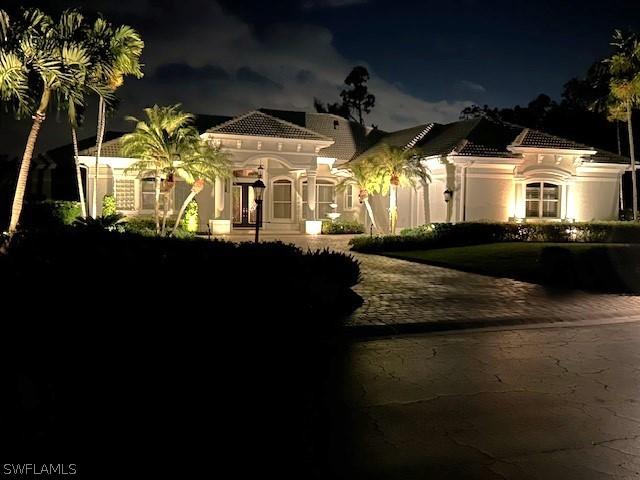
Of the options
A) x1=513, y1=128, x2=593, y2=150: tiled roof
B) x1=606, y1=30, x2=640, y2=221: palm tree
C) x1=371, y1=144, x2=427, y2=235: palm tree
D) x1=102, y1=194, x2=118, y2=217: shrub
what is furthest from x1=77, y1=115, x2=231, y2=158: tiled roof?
x1=606, y1=30, x2=640, y2=221: palm tree

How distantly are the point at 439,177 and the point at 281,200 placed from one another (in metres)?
8.12

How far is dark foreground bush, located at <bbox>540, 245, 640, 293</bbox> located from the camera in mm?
14039

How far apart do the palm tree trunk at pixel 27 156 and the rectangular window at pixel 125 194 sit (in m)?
6.25

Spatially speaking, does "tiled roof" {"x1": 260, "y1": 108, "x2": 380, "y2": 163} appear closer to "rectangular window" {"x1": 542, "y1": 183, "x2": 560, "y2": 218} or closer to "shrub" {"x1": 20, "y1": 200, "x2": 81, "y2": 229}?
"rectangular window" {"x1": 542, "y1": 183, "x2": 560, "y2": 218}

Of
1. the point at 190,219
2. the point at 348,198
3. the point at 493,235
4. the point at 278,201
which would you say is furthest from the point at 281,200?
the point at 493,235

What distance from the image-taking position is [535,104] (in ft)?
160

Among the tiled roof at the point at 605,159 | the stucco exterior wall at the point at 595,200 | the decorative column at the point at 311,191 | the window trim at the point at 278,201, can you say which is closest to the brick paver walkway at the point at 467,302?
the decorative column at the point at 311,191

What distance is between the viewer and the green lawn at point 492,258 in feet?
52.8

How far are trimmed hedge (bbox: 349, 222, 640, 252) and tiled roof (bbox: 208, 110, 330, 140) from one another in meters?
6.64

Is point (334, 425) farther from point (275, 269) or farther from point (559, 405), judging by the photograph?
point (275, 269)

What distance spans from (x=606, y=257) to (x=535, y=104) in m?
35.8

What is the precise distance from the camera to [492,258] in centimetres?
1909

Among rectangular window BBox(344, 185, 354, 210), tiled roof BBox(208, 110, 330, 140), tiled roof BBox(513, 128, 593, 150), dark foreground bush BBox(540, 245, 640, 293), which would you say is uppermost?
tiled roof BBox(208, 110, 330, 140)

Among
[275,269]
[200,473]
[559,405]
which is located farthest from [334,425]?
[275,269]
